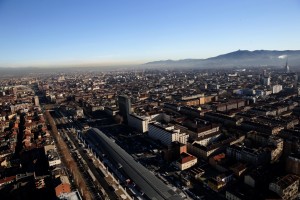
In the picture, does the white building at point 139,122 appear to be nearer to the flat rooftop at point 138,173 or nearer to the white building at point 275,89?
the flat rooftop at point 138,173

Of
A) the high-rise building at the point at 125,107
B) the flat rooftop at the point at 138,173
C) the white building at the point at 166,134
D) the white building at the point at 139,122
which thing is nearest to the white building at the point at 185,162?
the flat rooftop at the point at 138,173

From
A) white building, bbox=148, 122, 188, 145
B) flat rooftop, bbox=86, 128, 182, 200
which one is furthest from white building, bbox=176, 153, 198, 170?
white building, bbox=148, 122, 188, 145

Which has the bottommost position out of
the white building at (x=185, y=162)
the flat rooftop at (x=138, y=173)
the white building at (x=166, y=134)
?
the flat rooftop at (x=138, y=173)

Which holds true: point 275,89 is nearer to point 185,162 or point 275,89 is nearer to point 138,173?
point 185,162

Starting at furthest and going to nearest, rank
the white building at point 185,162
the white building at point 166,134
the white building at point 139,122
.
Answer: the white building at point 139,122 < the white building at point 166,134 < the white building at point 185,162

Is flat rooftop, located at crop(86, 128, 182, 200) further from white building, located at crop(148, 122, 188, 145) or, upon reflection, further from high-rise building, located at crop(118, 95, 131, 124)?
high-rise building, located at crop(118, 95, 131, 124)

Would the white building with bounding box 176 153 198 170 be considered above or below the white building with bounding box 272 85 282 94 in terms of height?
below

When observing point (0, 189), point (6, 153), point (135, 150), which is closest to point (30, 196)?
point (0, 189)

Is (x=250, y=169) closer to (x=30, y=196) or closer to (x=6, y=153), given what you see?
(x=30, y=196)
